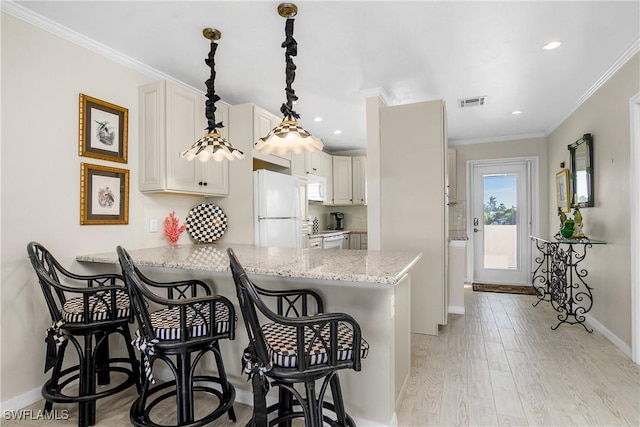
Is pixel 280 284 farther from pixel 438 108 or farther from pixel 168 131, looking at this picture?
pixel 438 108

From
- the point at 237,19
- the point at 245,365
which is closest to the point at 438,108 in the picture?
the point at 237,19

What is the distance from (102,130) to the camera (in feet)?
8.11

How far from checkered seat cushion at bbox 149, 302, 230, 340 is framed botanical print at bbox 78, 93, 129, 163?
1.41 meters

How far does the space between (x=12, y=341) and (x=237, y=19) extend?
2.35 m

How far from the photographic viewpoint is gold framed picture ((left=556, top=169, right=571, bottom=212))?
13.0 ft

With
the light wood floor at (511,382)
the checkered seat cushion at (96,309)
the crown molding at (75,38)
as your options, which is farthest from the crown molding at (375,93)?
the checkered seat cushion at (96,309)

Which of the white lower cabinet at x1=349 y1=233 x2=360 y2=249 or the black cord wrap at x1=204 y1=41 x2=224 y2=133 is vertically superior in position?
the black cord wrap at x1=204 y1=41 x2=224 y2=133

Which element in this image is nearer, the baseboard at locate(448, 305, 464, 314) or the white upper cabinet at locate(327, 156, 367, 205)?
the baseboard at locate(448, 305, 464, 314)

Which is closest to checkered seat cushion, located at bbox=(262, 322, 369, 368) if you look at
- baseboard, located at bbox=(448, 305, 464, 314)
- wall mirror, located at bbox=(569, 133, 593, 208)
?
baseboard, located at bbox=(448, 305, 464, 314)

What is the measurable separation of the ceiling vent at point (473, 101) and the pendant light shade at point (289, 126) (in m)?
2.26

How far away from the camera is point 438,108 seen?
3.08 meters

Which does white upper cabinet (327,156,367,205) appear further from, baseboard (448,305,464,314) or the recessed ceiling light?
the recessed ceiling light

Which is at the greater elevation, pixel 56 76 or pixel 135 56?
pixel 135 56

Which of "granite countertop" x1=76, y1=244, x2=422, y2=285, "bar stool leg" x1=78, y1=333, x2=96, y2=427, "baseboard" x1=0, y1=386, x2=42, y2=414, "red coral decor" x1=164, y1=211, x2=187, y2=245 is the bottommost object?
"baseboard" x1=0, y1=386, x2=42, y2=414
